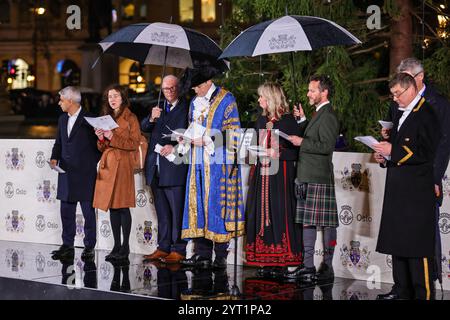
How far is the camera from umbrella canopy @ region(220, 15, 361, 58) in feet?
30.1

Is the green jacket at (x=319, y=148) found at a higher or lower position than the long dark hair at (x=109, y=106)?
lower

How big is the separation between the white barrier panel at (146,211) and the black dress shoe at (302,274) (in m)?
0.47

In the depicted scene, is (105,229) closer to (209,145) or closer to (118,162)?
(118,162)

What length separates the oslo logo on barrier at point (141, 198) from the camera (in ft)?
38.1

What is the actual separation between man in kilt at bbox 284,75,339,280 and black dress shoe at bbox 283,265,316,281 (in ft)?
0.54

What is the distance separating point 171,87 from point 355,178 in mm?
2184

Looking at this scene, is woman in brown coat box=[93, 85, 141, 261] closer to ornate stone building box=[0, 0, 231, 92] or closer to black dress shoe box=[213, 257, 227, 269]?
black dress shoe box=[213, 257, 227, 269]

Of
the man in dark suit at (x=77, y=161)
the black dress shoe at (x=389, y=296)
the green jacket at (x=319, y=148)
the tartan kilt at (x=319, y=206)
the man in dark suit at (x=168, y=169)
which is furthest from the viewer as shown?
the man in dark suit at (x=77, y=161)

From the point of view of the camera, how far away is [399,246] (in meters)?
8.09

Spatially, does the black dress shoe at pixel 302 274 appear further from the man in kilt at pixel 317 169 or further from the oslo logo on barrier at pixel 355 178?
the oslo logo on barrier at pixel 355 178

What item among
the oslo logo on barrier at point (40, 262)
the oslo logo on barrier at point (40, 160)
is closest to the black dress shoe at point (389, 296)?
the oslo logo on barrier at point (40, 262)

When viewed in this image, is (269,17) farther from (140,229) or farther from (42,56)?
(42,56)

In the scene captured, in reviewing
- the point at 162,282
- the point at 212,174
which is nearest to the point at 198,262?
the point at 162,282
